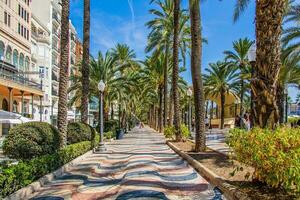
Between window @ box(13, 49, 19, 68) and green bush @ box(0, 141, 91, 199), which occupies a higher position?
window @ box(13, 49, 19, 68)

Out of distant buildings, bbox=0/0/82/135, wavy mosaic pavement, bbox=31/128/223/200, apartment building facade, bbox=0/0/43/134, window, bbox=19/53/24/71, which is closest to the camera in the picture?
wavy mosaic pavement, bbox=31/128/223/200

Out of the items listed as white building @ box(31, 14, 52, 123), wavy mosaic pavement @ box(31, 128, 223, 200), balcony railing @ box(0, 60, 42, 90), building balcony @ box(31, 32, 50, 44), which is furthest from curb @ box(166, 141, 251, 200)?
building balcony @ box(31, 32, 50, 44)

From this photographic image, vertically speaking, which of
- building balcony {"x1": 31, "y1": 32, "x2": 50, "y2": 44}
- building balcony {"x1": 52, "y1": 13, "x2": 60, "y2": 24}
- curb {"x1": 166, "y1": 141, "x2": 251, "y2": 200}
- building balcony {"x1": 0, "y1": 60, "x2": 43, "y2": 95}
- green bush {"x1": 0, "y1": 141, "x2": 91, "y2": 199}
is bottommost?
curb {"x1": 166, "y1": 141, "x2": 251, "y2": 200}

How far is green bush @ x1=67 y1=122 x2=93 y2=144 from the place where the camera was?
22.4 meters

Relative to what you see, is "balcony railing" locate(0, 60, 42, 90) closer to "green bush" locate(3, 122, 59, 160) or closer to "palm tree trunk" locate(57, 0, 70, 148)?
"palm tree trunk" locate(57, 0, 70, 148)

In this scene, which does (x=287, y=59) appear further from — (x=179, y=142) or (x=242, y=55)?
(x=242, y=55)

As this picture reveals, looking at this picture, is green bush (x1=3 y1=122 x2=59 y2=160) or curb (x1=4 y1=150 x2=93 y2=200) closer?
curb (x1=4 y1=150 x2=93 y2=200)

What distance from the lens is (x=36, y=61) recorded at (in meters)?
70.8

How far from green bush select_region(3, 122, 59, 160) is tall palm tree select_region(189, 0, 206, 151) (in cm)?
767

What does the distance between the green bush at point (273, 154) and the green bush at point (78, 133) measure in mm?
13319

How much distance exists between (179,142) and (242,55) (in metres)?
28.9

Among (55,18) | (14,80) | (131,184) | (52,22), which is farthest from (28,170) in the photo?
(55,18)

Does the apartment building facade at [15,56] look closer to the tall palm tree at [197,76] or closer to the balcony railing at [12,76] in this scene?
the balcony railing at [12,76]

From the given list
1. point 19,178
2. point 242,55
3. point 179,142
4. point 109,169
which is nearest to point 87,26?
point 179,142
